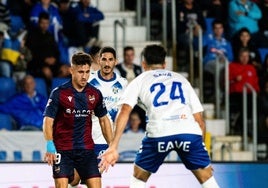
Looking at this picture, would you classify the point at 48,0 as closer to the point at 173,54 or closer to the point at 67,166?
the point at 173,54

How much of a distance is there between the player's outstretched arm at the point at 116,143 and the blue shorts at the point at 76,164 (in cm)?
48

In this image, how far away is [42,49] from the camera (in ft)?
54.9

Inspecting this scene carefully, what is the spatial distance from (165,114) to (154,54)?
0.57 m

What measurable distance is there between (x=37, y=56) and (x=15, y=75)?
0.58 m

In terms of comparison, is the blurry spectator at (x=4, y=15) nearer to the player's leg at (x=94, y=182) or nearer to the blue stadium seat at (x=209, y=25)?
the blue stadium seat at (x=209, y=25)

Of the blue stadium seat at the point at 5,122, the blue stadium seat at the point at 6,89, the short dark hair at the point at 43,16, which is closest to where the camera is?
the blue stadium seat at the point at 5,122

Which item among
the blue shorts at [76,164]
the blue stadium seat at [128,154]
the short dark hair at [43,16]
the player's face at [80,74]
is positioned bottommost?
the blue stadium seat at [128,154]

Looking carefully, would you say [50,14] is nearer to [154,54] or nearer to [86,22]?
[86,22]

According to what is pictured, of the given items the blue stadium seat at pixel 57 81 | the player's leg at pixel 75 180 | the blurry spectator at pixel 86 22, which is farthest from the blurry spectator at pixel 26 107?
the player's leg at pixel 75 180

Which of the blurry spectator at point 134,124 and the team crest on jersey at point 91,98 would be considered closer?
the team crest on jersey at point 91,98

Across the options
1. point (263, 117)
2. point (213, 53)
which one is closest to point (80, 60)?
point (263, 117)

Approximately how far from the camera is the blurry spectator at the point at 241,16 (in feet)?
61.1

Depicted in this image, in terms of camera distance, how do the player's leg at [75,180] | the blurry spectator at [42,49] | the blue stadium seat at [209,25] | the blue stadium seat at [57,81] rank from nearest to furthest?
the player's leg at [75,180], the blue stadium seat at [57,81], the blurry spectator at [42,49], the blue stadium seat at [209,25]

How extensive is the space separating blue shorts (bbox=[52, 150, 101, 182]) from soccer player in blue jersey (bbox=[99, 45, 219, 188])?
480 mm
